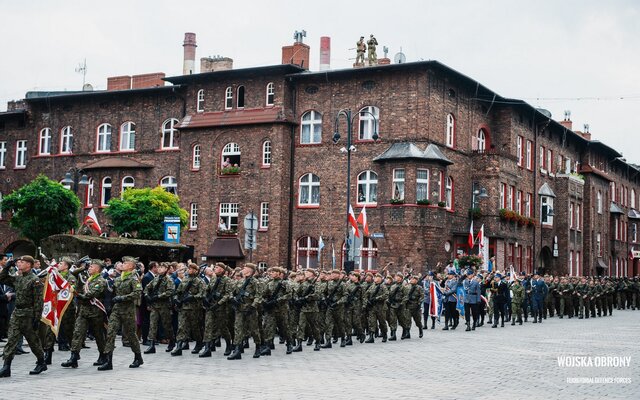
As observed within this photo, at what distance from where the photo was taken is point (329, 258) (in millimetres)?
41906

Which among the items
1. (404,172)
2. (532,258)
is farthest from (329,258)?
(532,258)

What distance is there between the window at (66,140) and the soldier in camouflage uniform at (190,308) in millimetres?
35232

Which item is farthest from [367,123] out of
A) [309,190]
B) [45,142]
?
[45,142]

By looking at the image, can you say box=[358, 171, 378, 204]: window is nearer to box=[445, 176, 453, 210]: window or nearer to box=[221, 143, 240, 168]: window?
box=[445, 176, 453, 210]: window

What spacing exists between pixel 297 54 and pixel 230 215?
9426 millimetres

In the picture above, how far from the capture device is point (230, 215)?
1737 inches

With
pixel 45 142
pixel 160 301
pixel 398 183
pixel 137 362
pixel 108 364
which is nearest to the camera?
pixel 108 364

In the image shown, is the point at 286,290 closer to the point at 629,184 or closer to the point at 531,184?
the point at 531,184

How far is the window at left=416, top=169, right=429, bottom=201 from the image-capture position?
40.0 m

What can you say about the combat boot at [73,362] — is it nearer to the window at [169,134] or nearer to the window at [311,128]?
the window at [311,128]

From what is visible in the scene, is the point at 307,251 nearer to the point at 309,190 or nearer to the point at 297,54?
the point at 309,190

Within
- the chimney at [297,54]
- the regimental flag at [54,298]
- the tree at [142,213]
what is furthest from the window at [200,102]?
the regimental flag at [54,298]

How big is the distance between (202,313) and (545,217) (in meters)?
37.1

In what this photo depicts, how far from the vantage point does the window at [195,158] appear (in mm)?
45594
